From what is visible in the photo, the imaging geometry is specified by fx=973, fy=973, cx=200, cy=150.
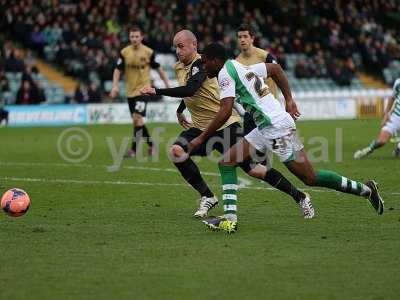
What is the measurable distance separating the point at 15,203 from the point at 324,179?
331 centimetres

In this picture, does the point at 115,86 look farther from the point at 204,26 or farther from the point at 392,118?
the point at 204,26

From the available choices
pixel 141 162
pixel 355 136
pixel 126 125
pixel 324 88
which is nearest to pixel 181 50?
pixel 141 162

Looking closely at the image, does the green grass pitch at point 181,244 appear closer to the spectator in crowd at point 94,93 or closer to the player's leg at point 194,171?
the player's leg at point 194,171

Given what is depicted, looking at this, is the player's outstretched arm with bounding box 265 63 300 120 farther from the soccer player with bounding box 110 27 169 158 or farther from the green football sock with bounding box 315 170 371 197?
the soccer player with bounding box 110 27 169 158

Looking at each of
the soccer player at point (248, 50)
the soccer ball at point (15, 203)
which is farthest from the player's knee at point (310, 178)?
the soccer player at point (248, 50)

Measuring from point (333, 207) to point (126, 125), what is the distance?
64.2 feet

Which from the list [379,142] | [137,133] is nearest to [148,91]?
[379,142]

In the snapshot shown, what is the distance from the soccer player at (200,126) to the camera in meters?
10.8

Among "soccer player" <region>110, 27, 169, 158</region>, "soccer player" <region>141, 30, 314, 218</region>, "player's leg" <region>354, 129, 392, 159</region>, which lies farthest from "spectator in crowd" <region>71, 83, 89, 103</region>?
"soccer player" <region>141, 30, 314, 218</region>

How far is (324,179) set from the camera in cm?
1030

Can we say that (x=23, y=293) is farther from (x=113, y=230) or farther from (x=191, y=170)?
(x=191, y=170)

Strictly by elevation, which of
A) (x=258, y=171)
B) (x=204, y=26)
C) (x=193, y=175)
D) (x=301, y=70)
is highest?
(x=258, y=171)

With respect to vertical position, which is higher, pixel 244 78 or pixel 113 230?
pixel 244 78

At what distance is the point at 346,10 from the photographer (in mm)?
44938
